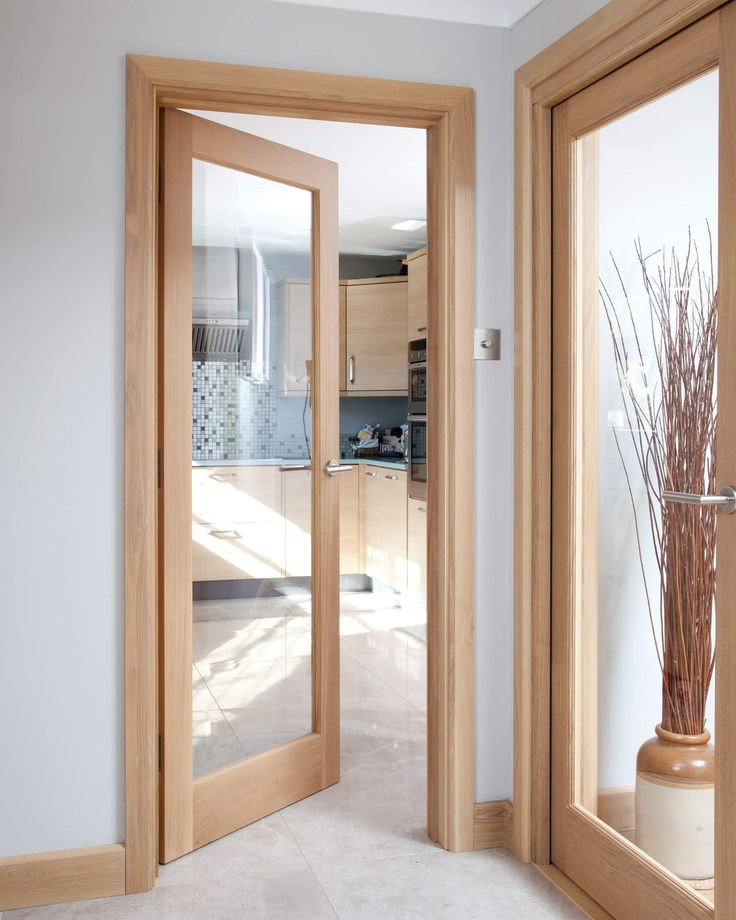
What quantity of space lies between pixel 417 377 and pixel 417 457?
50 cm

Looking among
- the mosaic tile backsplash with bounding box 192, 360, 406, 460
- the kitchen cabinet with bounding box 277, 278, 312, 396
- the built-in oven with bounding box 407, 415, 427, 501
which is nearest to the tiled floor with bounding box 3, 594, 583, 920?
the mosaic tile backsplash with bounding box 192, 360, 406, 460

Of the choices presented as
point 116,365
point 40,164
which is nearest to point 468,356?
point 116,365

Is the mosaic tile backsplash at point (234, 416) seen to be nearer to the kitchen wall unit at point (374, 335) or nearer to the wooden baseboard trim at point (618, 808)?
the wooden baseboard trim at point (618, 808)

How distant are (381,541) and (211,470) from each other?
3651 mm

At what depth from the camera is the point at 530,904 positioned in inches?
90.9

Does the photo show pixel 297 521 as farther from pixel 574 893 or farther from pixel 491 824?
pixel 574 893

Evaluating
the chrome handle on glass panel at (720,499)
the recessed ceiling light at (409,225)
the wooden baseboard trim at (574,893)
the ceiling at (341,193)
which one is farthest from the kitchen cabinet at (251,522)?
the recessed ceiling light at (409,225)

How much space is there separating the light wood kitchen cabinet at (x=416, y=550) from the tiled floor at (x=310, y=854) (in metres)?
2.17

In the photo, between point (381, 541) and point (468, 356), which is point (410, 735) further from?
point (381, 541)

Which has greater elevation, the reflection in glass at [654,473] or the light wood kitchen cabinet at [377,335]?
the light wood kitchen cabinet at [377,335]

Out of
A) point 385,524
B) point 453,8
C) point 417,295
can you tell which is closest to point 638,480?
point 453,8

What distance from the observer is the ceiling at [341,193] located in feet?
8.84

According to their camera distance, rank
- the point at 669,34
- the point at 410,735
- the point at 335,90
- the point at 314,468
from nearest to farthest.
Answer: the point at 669,34 → the point at 335,90 → the point at 314,468 → the point at 410,735

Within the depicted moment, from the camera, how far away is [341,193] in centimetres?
516
